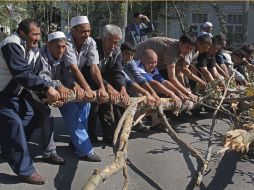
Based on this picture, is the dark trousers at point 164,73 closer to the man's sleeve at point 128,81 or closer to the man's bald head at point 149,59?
the man's bald head at point 149,59

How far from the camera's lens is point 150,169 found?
5094 mm

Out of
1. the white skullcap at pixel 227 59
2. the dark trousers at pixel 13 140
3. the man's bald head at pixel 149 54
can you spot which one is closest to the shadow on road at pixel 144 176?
the dark trousers at pixel 13 140

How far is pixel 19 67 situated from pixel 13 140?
0.75 metres

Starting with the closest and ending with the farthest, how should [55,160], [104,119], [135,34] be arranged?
[55,160]
[104,119]
[135,34]

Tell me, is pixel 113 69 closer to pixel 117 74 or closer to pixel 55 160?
pixel 117 74

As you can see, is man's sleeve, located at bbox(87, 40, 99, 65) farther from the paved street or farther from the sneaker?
the sneaker

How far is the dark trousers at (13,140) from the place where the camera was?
4500mm

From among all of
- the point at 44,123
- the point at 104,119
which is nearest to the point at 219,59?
the point at 104,119

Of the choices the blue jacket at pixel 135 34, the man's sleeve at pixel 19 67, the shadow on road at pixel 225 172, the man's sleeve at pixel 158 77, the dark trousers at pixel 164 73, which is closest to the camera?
the man's sleeve at pixel 19 67

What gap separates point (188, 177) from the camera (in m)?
4.90

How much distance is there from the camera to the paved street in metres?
4.59

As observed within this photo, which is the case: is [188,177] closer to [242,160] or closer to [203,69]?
[242,160]

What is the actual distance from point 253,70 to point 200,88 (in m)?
1.61

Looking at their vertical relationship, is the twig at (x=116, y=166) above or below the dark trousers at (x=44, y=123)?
above
